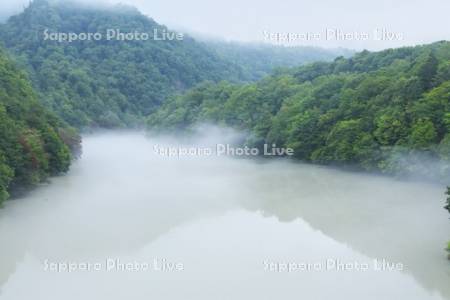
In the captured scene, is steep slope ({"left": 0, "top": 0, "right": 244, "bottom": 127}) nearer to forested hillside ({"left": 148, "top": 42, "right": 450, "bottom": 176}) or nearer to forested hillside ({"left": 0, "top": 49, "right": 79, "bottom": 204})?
forested hillside ({"left": 148, "top": 42, "right": 450, "bottom": 176})

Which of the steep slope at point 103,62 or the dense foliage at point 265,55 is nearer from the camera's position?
the steep slope at point 103,62

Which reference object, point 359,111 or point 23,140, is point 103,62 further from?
point 23,140

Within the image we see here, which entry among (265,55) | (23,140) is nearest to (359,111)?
(23,140)

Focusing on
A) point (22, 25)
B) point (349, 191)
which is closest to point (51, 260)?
point (349, 191)

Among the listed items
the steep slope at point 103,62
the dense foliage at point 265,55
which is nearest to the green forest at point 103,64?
the steep slope at point 103,62

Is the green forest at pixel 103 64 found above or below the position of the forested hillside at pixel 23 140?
above

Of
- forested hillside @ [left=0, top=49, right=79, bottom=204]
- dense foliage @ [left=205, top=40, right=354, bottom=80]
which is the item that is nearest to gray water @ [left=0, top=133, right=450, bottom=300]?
forested hillside @ [left=0, top=49, right=79, bottom=204]

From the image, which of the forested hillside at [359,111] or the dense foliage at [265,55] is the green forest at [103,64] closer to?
the dense foliage at [265,55]
